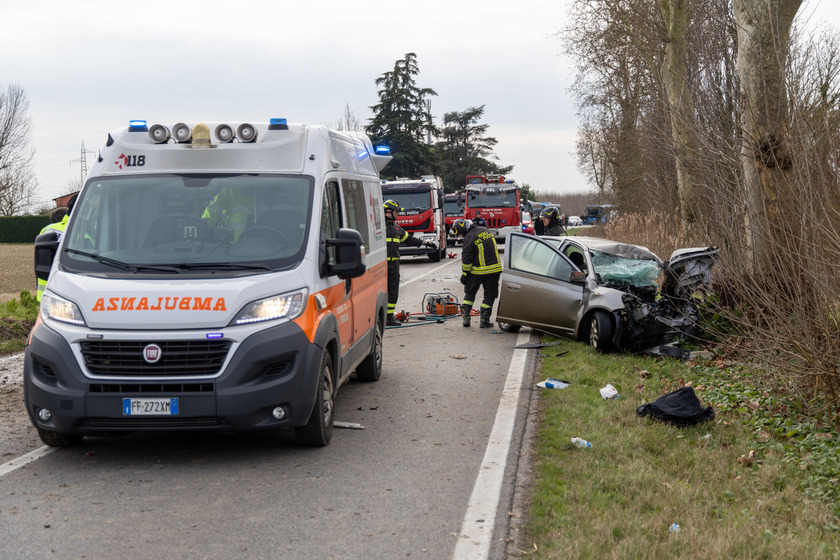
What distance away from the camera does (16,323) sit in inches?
473

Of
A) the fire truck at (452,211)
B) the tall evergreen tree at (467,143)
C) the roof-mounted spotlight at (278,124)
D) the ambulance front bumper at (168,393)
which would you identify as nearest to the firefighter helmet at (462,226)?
the roof-mounted spotlight at (278,124)

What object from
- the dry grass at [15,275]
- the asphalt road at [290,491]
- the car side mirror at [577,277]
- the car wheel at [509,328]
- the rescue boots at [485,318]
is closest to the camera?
the asphalt road at [290,491]

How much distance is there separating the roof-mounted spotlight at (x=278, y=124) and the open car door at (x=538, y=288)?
5.37m

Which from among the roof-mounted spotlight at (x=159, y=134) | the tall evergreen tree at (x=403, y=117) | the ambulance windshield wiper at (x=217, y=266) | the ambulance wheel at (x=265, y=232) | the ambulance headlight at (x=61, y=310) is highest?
the tall evergreen tree at (x=403, y=117)

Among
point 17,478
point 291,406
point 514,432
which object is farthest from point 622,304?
point 17,478

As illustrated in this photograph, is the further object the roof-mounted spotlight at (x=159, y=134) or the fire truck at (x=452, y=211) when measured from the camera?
the fire truck at (x=452, y=211)

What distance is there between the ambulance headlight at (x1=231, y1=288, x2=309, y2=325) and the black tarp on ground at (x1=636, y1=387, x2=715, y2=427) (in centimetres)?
300

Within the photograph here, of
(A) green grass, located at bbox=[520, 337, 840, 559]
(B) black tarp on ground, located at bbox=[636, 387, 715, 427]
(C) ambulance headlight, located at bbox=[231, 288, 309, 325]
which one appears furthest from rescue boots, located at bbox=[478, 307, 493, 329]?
(C) ambulance headlight, located at bbox=[231, 288, 309, 325]

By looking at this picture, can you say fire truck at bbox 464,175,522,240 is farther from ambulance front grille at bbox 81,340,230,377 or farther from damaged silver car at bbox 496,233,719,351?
→ ambulance front grille at bbox 81,340,230,377

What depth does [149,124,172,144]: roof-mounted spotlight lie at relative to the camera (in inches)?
270

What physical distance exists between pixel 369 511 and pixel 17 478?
7.79ft

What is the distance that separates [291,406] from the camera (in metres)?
5.93

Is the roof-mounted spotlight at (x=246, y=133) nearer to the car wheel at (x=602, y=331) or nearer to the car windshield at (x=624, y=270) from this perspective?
the car wheel at (x=602, y=331)

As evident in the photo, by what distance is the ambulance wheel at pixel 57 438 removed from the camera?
6.17m
